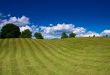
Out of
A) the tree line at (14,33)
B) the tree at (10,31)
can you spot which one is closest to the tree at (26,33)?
the tree line at (14,33)

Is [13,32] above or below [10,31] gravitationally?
below

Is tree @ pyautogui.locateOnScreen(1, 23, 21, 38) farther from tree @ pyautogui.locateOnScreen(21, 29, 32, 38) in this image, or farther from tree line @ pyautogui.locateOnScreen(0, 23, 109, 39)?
tree @ pyautogui.locateOnScreen(21, 29, 32, 38)

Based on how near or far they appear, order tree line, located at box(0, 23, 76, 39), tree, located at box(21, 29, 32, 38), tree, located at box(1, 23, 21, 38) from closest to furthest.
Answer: tree, located at box(1, 23, 21, 38)
tree line, located at box(0, 23, 76, 39)
tree, located at box(21, 29, 32, 38)

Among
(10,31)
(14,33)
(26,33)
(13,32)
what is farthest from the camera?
(26,33)

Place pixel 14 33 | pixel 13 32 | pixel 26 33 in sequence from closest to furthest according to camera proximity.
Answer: pixel 13 32
pixel 14 33
pixel 26 33

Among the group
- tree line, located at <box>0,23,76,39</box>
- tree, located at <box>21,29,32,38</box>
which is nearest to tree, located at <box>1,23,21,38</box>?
tree line, located at <box>0,23,76,39</box>

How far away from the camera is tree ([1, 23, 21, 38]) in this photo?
405 ft

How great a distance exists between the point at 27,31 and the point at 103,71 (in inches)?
4564

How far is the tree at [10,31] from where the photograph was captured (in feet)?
405

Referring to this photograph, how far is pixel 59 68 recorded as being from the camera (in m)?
25.0

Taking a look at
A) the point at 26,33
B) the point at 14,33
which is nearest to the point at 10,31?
the point at 14,33

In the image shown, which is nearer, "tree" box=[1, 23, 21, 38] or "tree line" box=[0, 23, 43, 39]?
"tree" box=[1, 23, 21, 38]

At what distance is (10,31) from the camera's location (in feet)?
406

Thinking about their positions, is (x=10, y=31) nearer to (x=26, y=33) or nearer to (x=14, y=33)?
(x=14, y=33)
